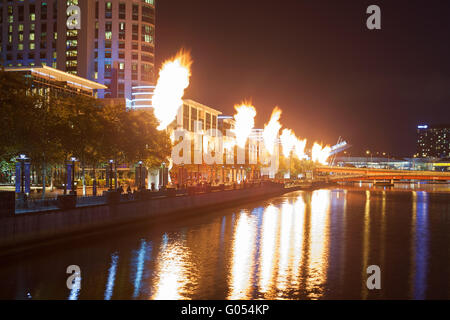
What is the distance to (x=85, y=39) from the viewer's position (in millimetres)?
124125

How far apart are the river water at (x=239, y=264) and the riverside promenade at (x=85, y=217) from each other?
2.85 feet

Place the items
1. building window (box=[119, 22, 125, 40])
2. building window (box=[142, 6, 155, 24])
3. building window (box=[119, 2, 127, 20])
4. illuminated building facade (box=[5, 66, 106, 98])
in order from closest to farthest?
illuminated building facade (box=[5, 66, 106, 98]) < building window (box=[119, 2, 127, 20]) < building window (box=[119, 22, 125, 40]) < building window (box=[142, 6, 155, 24])

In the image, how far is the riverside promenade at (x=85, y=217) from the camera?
66.6ft

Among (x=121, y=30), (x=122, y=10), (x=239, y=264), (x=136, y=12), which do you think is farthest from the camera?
(x=136, y=12)

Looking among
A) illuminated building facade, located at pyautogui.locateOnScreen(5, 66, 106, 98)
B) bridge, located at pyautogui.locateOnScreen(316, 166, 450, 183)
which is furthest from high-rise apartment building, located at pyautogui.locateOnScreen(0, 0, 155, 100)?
bridge, located at pyautogui.locateOnScreen(316, 166, 450, 183)

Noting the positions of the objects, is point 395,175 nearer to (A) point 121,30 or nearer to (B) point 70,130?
(A) point 121,30

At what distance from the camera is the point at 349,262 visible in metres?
19.2

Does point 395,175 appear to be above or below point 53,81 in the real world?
below

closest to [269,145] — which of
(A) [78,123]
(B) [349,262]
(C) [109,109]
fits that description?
(C) [109,109]

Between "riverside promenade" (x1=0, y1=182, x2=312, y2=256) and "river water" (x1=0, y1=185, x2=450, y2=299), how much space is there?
868mm

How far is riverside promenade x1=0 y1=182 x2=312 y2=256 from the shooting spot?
20312mm

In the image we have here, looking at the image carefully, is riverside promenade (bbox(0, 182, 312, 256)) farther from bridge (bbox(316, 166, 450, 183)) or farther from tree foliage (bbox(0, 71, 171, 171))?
bridge (bbox(316, 166, 450, 183))

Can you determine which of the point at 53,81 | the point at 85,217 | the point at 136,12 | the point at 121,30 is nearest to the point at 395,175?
the point at 136,12

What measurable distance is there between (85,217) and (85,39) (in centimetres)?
10675
